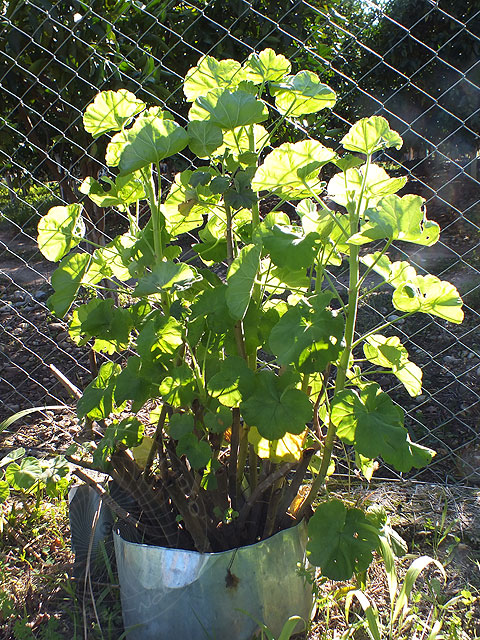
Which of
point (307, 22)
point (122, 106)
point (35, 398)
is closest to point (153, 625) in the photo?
point (122, 106)

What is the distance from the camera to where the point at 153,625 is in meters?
1.22

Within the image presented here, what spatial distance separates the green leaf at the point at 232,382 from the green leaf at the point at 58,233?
0.36 meters

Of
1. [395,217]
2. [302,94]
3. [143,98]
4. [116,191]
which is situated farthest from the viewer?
[143,98]

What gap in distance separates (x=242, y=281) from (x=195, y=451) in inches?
13.0

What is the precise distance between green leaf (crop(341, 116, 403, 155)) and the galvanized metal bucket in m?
0.75

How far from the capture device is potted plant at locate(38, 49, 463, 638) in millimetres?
971

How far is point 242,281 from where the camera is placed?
963 millimetres

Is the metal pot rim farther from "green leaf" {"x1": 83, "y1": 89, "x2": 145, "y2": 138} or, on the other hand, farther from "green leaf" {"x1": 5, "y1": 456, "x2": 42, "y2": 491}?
"green leaf" {"x1": 83, "y1": 89, "x2": 145, "y2": 138}

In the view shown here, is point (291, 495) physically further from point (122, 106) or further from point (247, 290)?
point (122, 106)

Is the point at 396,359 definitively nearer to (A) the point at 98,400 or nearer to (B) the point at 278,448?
(B) the point at 278,448

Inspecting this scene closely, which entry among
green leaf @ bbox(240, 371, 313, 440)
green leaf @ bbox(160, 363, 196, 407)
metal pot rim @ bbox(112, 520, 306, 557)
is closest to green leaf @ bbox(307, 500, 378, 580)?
metal pot rim @ bbox(112, 520, 306, 557)

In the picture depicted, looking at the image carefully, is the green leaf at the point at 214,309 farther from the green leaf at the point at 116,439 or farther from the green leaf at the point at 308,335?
the green leaf at the point at 116,439

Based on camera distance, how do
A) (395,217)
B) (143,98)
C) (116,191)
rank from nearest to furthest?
(395,217) < (116,191) < (143,98)

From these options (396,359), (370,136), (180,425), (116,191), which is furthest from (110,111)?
(396,359)
